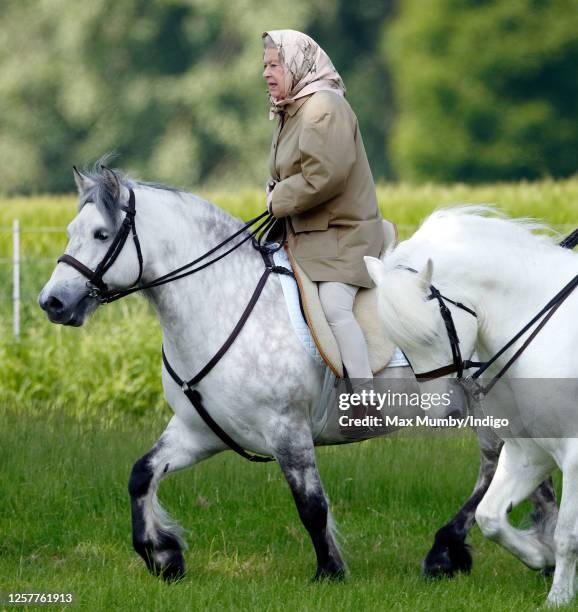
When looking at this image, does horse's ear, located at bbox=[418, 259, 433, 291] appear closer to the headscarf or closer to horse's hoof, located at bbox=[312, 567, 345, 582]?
the headscarf

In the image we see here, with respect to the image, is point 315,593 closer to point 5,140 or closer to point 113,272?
point 113,272

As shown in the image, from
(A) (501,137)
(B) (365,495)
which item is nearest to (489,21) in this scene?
(A) (501,137)

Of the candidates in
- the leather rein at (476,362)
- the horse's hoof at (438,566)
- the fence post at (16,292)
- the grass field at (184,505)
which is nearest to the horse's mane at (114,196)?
the grass field at (184,505)

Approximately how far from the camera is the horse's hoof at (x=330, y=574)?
6242 mm

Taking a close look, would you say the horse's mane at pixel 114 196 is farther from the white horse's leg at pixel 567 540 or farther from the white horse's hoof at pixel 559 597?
the white horse's hoof at pixel 559 597

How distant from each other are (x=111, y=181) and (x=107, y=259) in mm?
367

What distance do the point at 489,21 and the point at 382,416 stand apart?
32.1 meters

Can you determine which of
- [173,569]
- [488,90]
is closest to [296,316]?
[173,569]

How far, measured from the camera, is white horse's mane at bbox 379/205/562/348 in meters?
5.55

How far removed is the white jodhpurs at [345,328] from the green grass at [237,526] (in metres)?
1.04

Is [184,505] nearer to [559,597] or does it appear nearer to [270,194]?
[270,194]

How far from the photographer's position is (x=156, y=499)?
20.7 feet

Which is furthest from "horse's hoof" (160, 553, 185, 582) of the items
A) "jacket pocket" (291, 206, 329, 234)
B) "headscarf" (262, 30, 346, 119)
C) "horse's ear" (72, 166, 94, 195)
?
"headscarf" (262, 30, 346, 119)

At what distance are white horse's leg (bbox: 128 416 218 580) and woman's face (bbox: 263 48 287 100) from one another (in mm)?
1692
